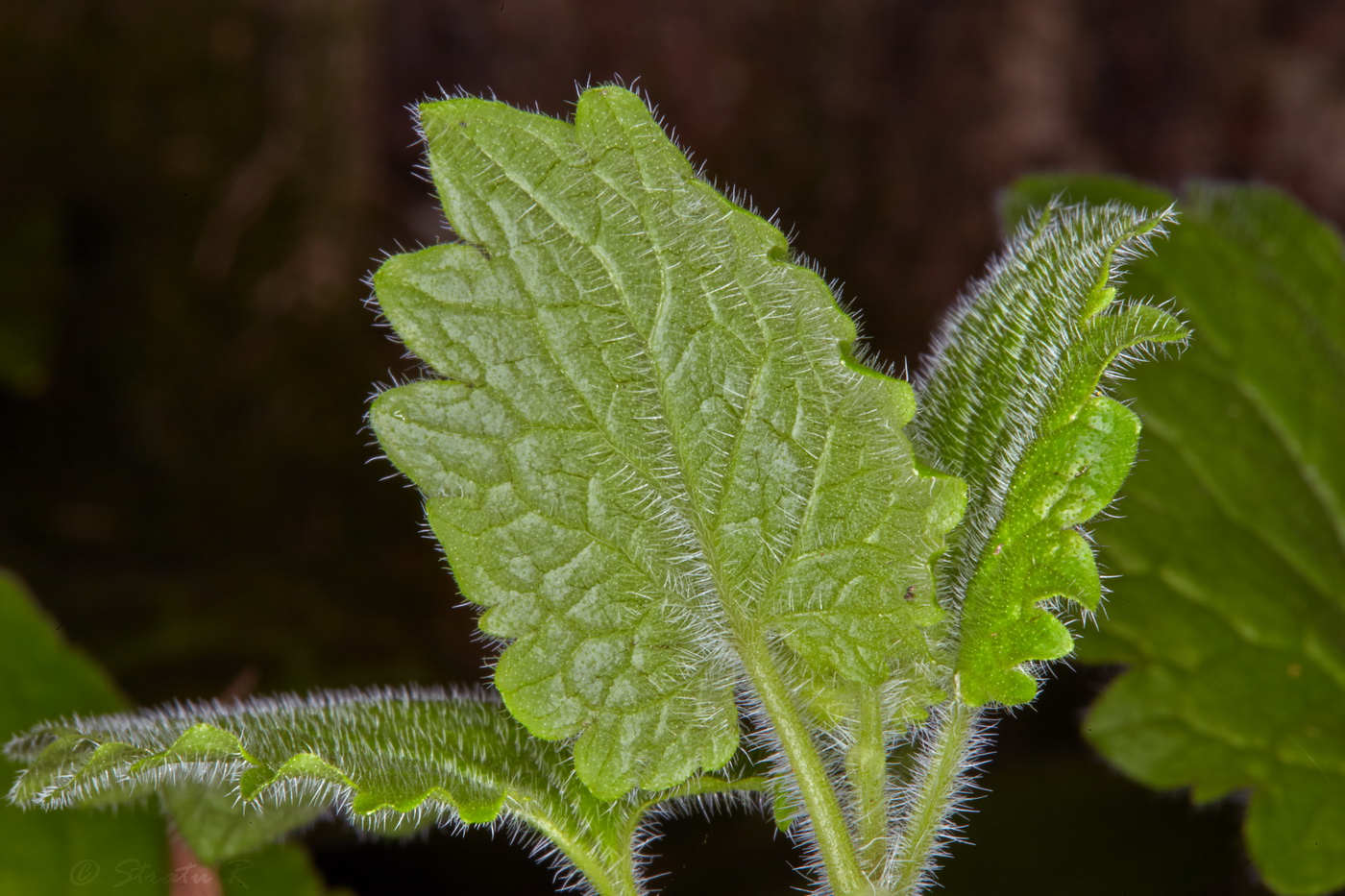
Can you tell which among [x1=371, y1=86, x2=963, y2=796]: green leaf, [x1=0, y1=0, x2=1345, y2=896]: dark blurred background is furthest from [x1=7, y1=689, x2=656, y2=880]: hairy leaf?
[x1=0, y1=0, x2=1345, y2=896]: dark blurred background

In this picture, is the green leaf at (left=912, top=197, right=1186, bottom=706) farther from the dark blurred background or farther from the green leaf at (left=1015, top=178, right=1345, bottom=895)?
the dark blurred background

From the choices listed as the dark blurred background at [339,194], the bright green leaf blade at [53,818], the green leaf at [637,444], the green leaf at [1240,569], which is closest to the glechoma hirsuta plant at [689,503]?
the green leaf at [637,444]

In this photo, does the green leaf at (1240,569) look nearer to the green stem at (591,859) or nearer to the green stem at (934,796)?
the green stem at (934,796)

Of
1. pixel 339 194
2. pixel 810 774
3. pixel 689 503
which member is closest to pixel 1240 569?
pixel 810 774

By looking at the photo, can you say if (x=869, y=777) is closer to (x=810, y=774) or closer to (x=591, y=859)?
(x=810, y=774)

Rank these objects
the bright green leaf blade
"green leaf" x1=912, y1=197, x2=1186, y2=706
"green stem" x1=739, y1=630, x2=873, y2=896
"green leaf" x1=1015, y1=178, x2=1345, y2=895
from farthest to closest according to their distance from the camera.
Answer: "green leaf" x1=1015, y1=178, x2=1345, y2=895 → the bright green leaf blade → "green stem" x1=739, y1=630, x2=873, y2=896 → "green leaf" x1=912, y1=197, x2=1186, y2=706

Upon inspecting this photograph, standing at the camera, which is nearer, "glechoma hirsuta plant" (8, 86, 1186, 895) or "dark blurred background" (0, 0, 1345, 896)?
"glechoma hirsuta plant" (8, 86, 1186, 895)
